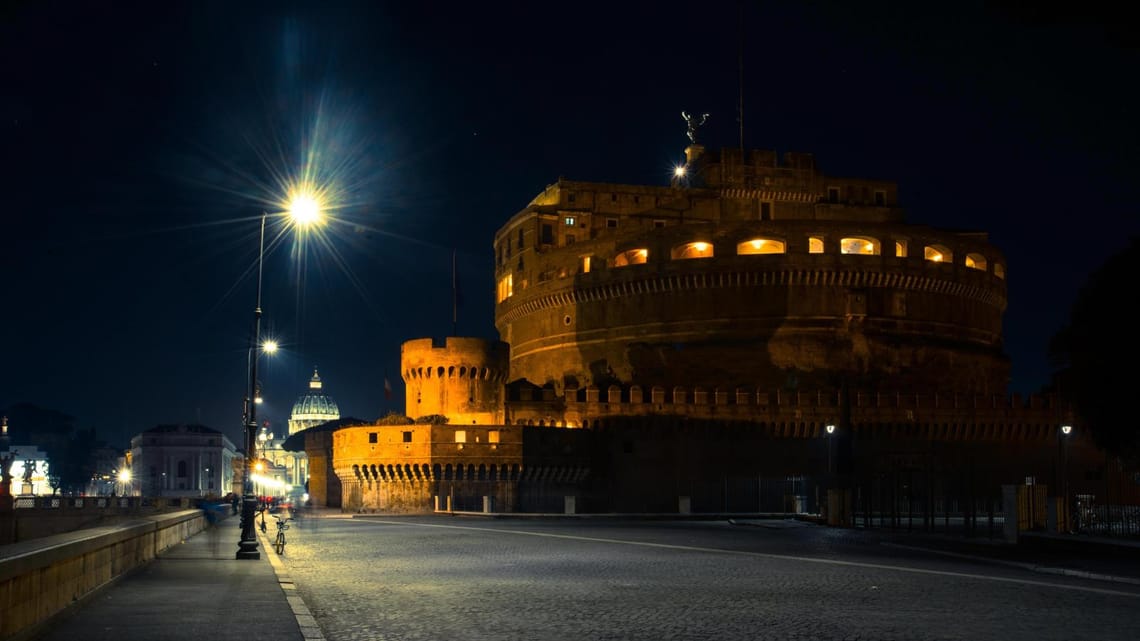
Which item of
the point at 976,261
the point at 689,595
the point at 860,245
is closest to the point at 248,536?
the point at 689,595

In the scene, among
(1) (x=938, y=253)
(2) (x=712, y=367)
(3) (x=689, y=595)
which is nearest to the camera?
(3) (x=689, y=595)

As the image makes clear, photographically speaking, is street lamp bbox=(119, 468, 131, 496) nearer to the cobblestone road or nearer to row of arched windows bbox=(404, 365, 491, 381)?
row of arched windows bbox=(404, 365, 491, 381)

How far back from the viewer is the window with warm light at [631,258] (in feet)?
256

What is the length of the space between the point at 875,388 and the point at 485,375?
2445 centimetres

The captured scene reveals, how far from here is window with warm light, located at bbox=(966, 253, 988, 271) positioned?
80.4 meters

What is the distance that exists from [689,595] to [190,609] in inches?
249

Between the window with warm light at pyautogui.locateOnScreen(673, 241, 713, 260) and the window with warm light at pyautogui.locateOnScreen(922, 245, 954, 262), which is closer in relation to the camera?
the window with warm light at pyautogui.locateOnScreen(673, 241, 713, 260)

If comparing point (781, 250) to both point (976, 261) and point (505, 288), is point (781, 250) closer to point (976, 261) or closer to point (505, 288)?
point (976, 261)

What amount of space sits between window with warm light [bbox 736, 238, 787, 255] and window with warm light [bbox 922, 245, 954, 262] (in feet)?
→ 33.0

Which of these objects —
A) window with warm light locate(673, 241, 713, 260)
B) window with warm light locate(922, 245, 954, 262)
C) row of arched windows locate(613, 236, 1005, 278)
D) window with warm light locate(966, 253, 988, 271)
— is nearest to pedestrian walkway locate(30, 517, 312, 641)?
row of arched windows locate(613, 236, 1005, 278)

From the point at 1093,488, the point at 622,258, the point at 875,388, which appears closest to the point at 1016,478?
the point at 1093,488

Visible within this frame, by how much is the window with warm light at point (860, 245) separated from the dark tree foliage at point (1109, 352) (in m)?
38.8

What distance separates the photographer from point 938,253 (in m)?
78.7

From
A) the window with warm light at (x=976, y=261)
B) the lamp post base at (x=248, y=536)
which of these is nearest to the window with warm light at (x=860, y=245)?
the window with warm light at (x=976, y=261)
